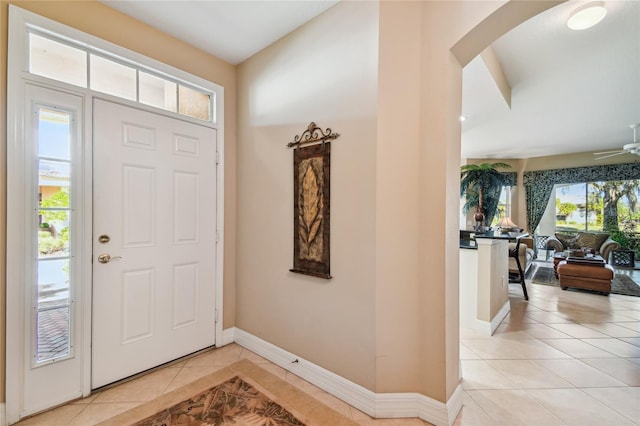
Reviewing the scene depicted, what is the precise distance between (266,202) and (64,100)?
1.52 metres

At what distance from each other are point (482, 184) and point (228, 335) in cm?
570

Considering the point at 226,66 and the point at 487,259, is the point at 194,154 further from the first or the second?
the point at 487,259

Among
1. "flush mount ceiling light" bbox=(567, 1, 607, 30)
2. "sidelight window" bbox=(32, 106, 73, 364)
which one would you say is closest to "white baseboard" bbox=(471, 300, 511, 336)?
"flush mount ceiling light" bbox=(567, 1, 607, 30)

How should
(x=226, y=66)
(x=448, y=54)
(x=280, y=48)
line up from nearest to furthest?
(x=448, y=54) → (x=280, y=48) → (x=226, y=66)

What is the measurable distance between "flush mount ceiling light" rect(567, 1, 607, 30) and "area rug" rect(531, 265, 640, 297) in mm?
4394

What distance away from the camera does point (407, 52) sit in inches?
68.1

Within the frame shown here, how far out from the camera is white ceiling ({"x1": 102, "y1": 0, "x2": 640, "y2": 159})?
6.72ft

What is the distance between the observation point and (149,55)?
2209mm

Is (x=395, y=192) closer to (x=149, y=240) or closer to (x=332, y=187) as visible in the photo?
(x=332, y=187)

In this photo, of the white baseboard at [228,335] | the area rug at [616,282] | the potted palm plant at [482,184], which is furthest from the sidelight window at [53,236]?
the area rug at [616,282]

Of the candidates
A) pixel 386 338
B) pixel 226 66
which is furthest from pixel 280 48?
pixel 386 338

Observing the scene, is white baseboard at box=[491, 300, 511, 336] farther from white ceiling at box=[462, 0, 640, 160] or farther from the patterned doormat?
white ceiling at box=[462, 0, 640, 160]

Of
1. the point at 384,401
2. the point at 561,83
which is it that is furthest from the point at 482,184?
the point at 384,401

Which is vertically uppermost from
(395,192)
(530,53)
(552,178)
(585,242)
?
(530,53)
